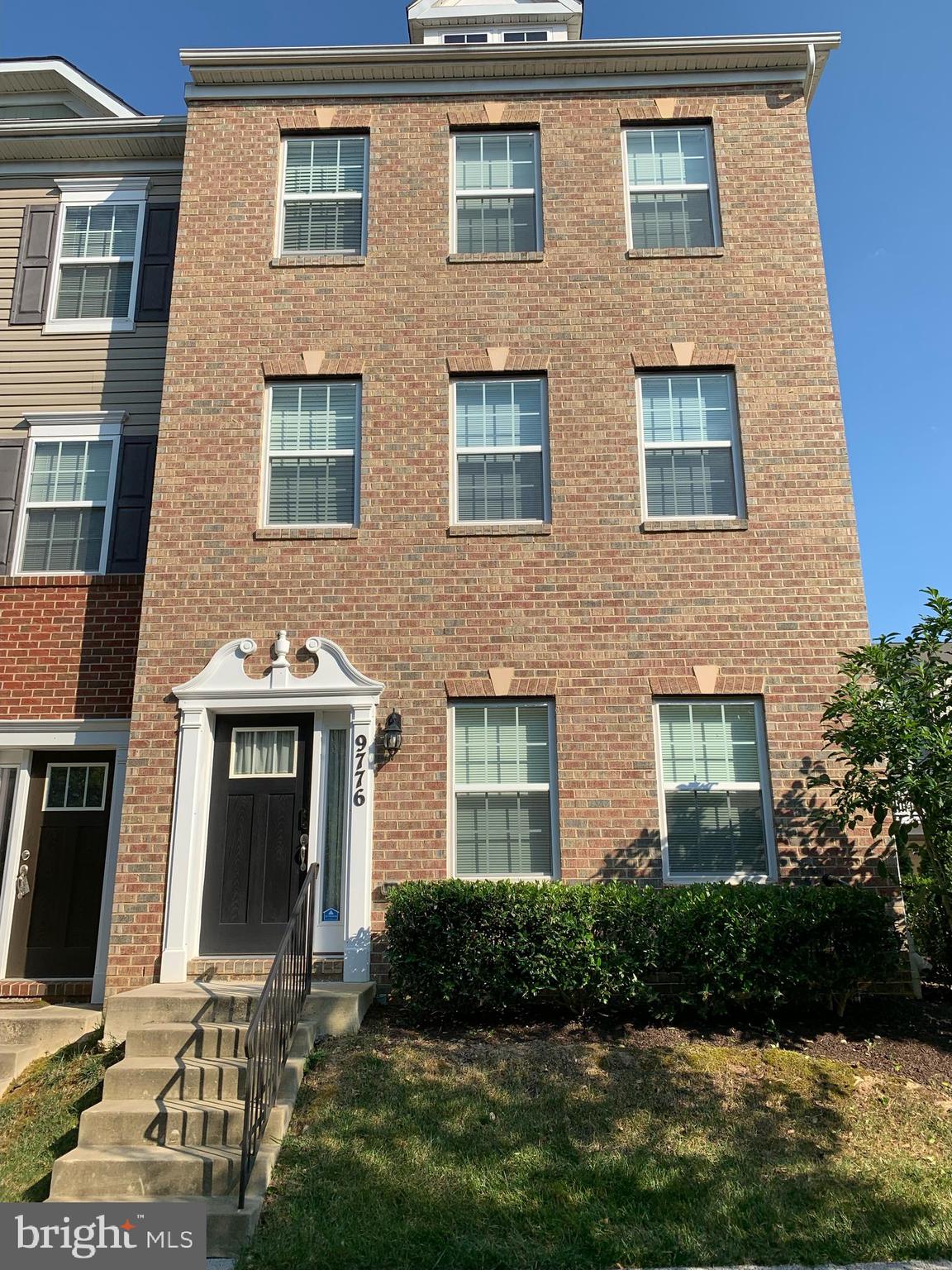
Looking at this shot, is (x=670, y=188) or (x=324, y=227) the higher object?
(x=670, y=188)

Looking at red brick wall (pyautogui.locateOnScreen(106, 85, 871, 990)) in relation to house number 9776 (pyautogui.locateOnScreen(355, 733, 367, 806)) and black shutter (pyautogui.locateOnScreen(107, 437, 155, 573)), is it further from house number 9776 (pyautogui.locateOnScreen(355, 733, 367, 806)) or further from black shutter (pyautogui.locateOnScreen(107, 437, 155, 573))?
black shutter (pyautogui.locateOnScreen(107, 437, 155, 573))

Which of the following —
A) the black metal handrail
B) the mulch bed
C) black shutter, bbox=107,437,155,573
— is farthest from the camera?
black shutter, bbox=107,437,155,573

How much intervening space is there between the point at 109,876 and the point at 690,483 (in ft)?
21.8

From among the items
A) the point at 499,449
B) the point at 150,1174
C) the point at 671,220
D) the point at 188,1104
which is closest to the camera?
the point at 150,1174

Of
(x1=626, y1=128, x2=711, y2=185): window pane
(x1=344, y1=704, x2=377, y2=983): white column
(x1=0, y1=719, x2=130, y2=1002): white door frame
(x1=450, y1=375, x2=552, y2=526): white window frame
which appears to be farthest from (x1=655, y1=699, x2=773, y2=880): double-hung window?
(x1=626, y1=128, x2=711, y2=185): window pane

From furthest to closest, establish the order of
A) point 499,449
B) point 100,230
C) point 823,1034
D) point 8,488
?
1. point 100,230
2. point 8,488
3. point 499,449
4. point 823,1034

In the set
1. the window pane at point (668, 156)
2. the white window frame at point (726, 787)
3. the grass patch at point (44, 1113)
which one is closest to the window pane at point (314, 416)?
the window pane at point (668, 156)

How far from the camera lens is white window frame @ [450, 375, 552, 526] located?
9.25 metres

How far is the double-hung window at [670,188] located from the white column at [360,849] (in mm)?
5693

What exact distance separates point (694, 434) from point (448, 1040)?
595 centimetres

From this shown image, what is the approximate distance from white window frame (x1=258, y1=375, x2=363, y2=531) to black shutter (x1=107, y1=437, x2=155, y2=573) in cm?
123

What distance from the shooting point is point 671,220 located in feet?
33.3

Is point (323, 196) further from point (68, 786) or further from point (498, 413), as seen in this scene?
point (68, 786)

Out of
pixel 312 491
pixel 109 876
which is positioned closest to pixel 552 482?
pixel 312 491
